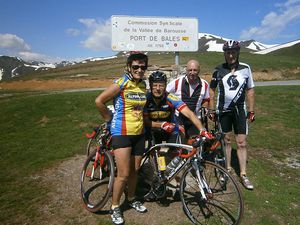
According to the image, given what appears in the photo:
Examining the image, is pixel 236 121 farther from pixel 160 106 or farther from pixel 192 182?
pixel 160 106

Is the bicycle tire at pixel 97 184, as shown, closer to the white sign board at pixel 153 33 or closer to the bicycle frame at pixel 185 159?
the bicycle frame at pixel 185 159

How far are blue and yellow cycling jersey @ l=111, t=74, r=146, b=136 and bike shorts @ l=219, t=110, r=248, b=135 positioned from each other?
2337mm

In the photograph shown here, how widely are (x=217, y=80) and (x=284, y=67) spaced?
40.7m

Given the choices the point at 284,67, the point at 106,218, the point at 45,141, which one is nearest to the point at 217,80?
the point at 106,218

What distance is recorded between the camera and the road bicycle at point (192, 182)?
4184 millimetres

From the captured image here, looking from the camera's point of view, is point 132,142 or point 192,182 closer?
point 132,142

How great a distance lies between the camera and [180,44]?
13594mm

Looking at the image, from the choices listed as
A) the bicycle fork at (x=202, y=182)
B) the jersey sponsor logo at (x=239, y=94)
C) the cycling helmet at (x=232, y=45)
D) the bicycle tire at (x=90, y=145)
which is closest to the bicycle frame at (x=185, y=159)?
the bicycle fork at (x=202, y=182)

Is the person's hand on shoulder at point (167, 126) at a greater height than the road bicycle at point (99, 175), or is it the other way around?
the person's hand on shoulder at point (167, 126)

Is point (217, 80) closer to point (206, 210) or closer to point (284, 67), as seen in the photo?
point (206, 210)

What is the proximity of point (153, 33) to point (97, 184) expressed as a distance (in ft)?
30.5

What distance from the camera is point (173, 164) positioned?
468 centimetres

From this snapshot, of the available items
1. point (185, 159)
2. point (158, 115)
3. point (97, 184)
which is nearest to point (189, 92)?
point (158, 115)

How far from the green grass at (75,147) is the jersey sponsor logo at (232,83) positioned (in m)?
2.12
